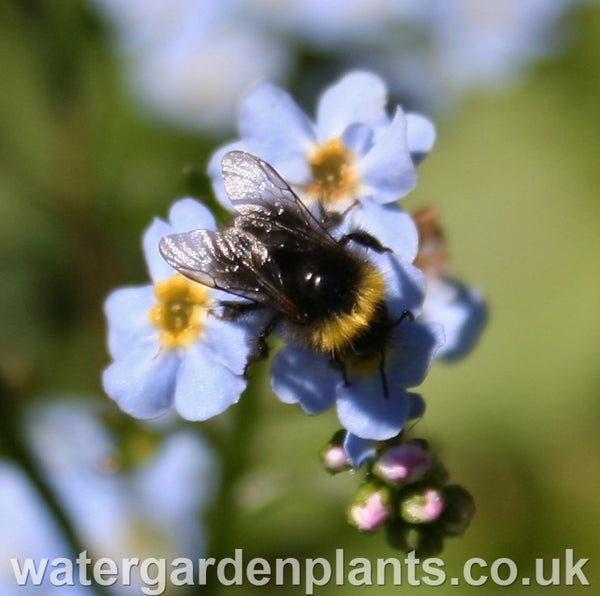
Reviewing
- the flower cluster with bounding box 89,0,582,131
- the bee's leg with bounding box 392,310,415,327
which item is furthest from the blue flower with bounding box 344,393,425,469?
the flower cluster with bounding box 89,0,582,131

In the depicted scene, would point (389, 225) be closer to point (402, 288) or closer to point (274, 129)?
point (402, 288)

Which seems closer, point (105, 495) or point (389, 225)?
point (389, 225)

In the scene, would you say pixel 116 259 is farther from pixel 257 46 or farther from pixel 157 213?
pixel 257 46

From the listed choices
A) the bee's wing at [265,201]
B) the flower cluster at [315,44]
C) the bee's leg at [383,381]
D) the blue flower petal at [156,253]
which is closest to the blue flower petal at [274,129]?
the bee's wing at [265,201]

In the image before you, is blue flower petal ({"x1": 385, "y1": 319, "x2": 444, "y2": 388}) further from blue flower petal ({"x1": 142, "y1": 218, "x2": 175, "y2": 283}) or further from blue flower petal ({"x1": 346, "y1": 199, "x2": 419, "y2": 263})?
blue flower petal ({"x1": 142, "y1": 218, "x2": 175, "y2": 283})

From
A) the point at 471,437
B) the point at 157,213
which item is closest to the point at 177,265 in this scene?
the point at 157,213

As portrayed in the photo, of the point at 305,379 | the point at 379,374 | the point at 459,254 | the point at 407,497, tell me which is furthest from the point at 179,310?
the point at 459,254
